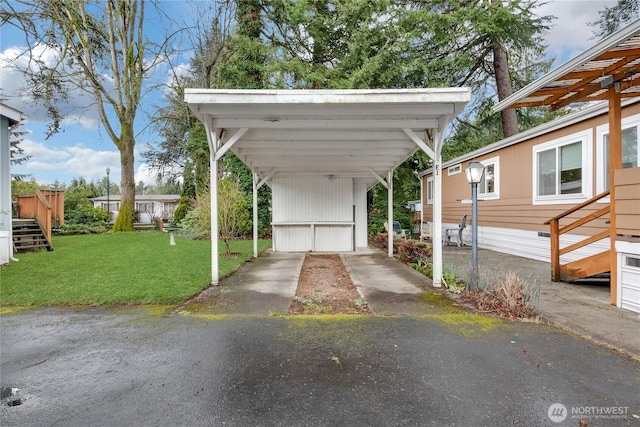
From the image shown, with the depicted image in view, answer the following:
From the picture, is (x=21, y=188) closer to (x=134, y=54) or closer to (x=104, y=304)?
(x=134, y=54)

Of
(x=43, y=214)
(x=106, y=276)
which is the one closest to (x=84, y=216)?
(x=43, y=214)

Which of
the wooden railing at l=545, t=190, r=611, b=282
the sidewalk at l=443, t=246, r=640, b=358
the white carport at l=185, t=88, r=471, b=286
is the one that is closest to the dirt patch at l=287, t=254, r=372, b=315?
the white carport at l=185, t=88, r=471, b=286

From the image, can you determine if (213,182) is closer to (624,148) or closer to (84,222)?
(624,148)

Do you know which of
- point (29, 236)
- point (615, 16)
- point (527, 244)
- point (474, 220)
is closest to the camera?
point (474, 220)

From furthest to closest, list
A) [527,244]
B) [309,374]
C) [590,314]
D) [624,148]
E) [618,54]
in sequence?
1. [527,244]
2. [624,148]
3. [590,314]
4. [618,54]
5. [309,374]

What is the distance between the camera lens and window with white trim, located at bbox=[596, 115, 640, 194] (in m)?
5.34

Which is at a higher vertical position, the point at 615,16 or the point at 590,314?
the point at 615,16

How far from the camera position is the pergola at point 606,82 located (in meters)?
3.45

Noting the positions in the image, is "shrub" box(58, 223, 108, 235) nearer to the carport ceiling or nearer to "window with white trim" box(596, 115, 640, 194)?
the carport ceiling

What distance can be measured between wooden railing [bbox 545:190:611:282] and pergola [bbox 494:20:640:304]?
66 cm

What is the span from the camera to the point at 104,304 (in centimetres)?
446

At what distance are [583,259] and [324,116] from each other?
486 cm

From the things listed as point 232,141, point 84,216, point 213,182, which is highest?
point 232,141

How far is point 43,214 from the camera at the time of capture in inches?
395
